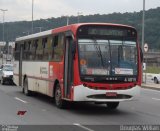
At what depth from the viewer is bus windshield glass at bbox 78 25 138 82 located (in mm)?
16094

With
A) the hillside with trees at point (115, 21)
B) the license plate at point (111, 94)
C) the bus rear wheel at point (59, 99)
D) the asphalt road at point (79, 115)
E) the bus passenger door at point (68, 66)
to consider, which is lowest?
the asphalt road at point (79, 115)

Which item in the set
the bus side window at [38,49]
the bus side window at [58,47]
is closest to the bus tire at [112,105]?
the bus side window at [58,47]

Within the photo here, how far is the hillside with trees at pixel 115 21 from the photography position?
107 m

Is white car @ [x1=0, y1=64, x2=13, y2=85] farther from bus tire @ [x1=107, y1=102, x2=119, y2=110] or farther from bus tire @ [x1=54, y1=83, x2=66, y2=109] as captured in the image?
bus tire @ [x1=107, y1=102, x2=119, y2=110]

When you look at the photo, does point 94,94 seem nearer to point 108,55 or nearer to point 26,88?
point 108,55

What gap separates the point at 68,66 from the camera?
16.9 metres

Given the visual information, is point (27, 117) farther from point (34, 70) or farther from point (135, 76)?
point (34, 70)

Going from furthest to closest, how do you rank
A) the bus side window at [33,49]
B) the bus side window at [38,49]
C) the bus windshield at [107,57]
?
1. the bus side window at [33,49]
2. the bus side window at [38,49]
3. the bus windshield at [107,57]

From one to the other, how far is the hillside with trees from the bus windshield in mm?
82997

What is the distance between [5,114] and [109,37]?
4.26 metres

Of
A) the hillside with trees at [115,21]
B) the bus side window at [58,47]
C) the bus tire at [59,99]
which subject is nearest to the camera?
the bus tire at [59,99]

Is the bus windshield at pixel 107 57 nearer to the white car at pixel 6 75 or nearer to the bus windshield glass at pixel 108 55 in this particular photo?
the bus windshield glass at pixel 108 55

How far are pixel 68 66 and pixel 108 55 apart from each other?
4.93 ft

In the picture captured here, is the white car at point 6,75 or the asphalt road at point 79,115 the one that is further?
the white car at point 6,75
